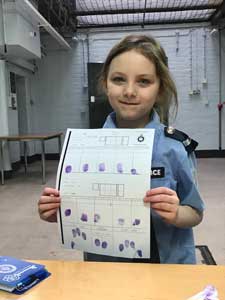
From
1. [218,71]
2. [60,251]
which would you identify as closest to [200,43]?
[218,71]

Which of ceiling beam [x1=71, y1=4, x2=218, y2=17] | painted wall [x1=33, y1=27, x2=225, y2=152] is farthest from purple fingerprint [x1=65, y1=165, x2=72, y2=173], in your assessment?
painted wall [x1=33, y1=27, x2=225, y2=152]

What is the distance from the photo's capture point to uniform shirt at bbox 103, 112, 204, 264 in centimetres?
81

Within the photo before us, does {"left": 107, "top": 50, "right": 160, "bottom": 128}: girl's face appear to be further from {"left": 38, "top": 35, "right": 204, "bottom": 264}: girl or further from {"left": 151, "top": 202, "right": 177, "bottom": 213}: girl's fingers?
{"left": 151, "top": 202, "right": 177, "bottom": 213}: girl's fingers

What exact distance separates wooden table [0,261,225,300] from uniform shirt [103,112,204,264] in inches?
5.5

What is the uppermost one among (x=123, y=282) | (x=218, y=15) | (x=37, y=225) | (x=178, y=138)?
(x=218, y=15)

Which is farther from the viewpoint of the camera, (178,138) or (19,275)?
(178,138)

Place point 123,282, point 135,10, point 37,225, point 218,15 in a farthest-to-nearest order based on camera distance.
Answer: point 218,15, point 135,10, point 37,225, point 123,282

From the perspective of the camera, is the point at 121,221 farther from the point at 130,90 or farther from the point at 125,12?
the point at 125,12

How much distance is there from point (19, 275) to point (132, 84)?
1.57ft

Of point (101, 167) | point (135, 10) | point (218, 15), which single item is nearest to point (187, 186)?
point (101, 167)

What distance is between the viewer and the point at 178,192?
2.78ft

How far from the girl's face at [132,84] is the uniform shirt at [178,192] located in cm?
10

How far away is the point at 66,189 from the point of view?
0.72 meters

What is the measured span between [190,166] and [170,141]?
0.25 feet
